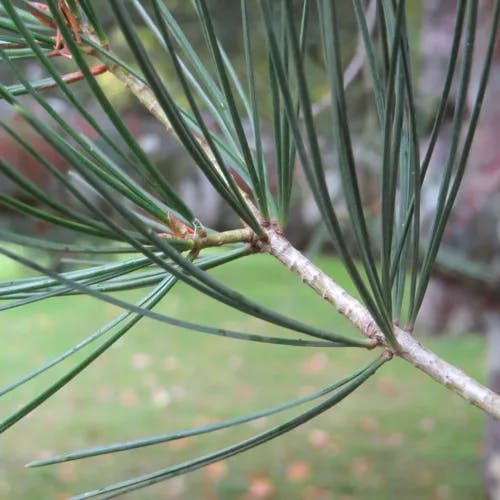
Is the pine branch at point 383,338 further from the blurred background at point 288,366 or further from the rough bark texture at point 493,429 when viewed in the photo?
the rough bark texture at point 493,429

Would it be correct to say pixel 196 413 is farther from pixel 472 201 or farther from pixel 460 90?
pixel 460 90

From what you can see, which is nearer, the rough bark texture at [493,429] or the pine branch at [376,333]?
the pine branch at [376,333]

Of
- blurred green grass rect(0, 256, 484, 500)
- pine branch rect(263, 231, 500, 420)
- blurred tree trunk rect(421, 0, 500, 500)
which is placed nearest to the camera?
pine branch rect(263, 231, 500, 420)

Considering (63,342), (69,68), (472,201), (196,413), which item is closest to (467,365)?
(196,413)

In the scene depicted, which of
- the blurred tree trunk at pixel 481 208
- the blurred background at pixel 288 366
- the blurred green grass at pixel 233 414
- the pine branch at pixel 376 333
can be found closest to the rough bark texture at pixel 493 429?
the blurred background at pixel 288 366

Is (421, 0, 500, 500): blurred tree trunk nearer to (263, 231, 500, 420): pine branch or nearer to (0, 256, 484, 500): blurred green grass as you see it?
(0, 256, 484, 500): blurred green grass

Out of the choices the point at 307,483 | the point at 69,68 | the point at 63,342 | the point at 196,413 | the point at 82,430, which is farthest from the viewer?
the point at 63,342

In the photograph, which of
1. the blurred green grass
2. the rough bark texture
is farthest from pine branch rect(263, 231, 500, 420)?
the rough bark texture
